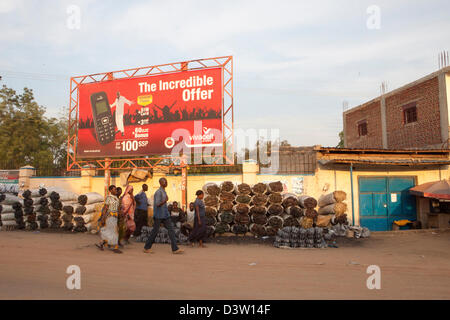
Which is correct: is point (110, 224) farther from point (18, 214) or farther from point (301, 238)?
point (18, 214)

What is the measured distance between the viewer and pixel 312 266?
6.74 m

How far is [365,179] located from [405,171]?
178cm

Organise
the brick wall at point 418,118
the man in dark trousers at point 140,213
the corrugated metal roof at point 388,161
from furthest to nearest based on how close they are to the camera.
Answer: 1. the brick wall at point 418,118
2. the corrugated metal roof at point 388,161
3. the man in dark trousers at point 140,213

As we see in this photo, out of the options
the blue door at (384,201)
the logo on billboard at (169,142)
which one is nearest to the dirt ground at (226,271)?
the blue door at (384,201)

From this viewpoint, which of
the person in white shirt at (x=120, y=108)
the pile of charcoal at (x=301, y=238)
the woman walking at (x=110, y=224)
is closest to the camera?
the woman walking at (x=110, y=224)

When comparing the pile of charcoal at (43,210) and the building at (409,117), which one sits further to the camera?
the building at (409,117)

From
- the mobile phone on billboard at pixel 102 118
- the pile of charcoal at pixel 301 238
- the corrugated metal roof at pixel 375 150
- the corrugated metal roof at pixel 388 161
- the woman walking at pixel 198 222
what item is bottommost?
the pile of charcoal at pixel 301 238

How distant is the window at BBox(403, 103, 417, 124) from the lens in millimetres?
17433

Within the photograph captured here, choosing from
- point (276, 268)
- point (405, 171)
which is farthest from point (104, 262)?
point (405, 171)

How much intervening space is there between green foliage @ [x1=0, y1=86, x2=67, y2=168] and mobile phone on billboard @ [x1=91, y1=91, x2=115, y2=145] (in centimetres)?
1166

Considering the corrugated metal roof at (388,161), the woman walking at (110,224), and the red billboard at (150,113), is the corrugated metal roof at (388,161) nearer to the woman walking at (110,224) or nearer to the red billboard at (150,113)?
the red billboard at (150,113)

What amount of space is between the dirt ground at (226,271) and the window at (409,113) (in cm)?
932

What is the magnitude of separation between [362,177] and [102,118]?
37.8 feet

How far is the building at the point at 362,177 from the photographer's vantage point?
43.1ft
